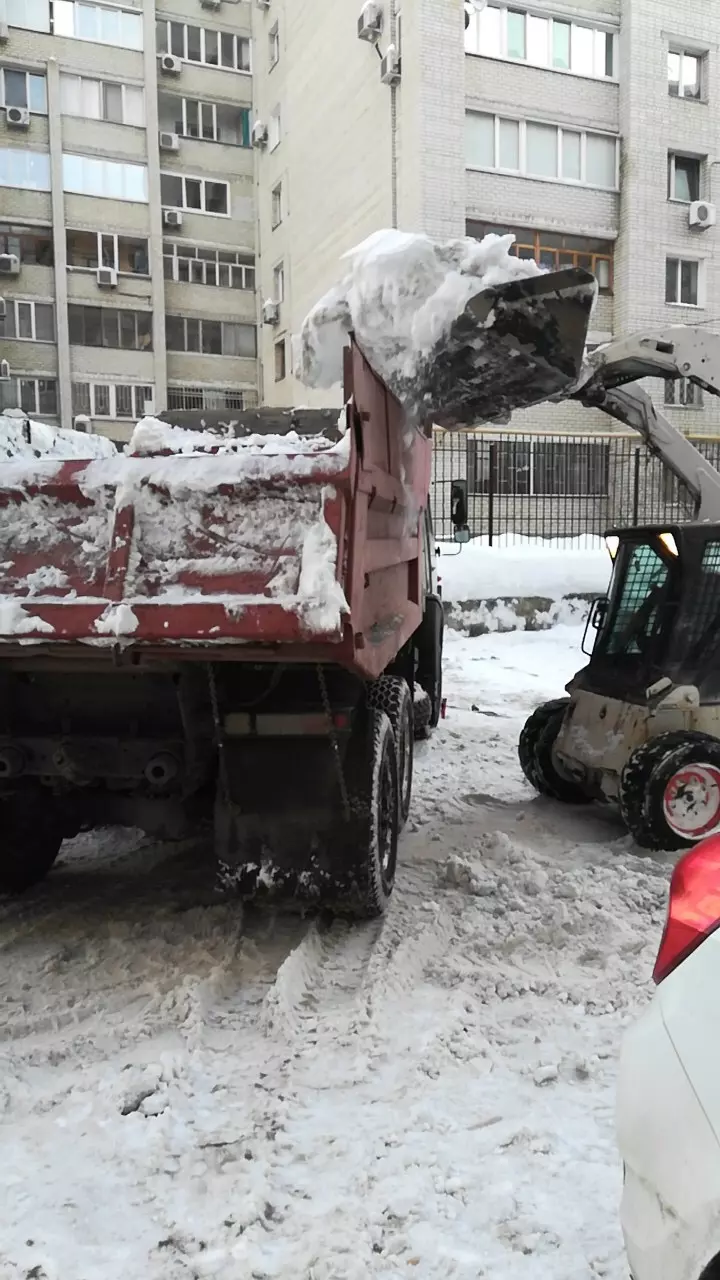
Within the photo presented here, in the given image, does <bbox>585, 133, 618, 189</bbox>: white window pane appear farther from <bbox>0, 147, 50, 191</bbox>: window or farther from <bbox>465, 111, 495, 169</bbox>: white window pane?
<bbox>0, 147, 50, 191</bbox>: window

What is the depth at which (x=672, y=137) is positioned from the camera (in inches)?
856

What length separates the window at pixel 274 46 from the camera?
27.7 metres

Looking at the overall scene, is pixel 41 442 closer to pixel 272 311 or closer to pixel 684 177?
pixel 684 177

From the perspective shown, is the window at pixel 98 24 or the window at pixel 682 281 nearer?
the window at pixel 682 281

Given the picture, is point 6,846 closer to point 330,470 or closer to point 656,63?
point 330,470

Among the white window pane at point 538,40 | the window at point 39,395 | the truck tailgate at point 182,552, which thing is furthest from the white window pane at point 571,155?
the truck tailgate at point 182,552

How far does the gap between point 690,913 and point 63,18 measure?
33.8m

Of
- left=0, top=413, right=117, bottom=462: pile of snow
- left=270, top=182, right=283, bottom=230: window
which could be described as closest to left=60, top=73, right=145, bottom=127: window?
left=270, top=182, right=283, bottom=230: window

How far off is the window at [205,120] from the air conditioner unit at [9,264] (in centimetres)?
668

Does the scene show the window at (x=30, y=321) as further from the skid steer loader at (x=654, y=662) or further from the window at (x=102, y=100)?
the skid steer loader at (x=654, y=662)

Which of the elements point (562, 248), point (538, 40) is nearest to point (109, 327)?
point (562, 248)

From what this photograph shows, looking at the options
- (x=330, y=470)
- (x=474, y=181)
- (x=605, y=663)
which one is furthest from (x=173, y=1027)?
(x=474, y=181)

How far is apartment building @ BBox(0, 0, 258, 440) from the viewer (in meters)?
27.7

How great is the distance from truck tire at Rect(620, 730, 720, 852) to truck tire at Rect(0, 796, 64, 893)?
3150 mm
